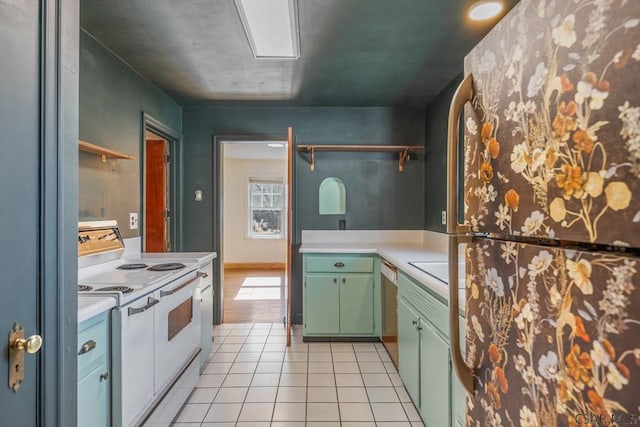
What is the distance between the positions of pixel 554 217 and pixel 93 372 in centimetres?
154

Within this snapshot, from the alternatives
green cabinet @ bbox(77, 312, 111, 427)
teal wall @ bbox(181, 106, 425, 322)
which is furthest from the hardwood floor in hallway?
green cabinet @ bbox(77, 312, 111, 427)

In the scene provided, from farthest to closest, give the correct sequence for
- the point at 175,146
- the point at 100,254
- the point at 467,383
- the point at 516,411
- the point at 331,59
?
the point at 175,146, the point at 331,59, the point at 100,254, the point at 467,383, the point at 516,411

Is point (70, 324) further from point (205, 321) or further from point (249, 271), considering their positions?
point (249, 271)

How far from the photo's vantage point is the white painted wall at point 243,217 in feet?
21.9

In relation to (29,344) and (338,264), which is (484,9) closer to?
(338,264)

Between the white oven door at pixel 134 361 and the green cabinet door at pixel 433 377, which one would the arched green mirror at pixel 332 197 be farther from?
the white oven door at pixel 134 361

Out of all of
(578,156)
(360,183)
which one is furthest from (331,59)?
(578,156)

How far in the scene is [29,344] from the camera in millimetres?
711

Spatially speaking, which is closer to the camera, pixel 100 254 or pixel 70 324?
pixel 70 324

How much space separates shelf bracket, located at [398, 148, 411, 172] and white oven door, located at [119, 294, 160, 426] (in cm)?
264

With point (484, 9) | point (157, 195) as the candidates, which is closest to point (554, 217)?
point (484, 9)

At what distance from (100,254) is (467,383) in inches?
83.5

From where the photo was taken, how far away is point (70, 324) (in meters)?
0.87

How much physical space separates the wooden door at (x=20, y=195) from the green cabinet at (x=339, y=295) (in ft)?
7.93
